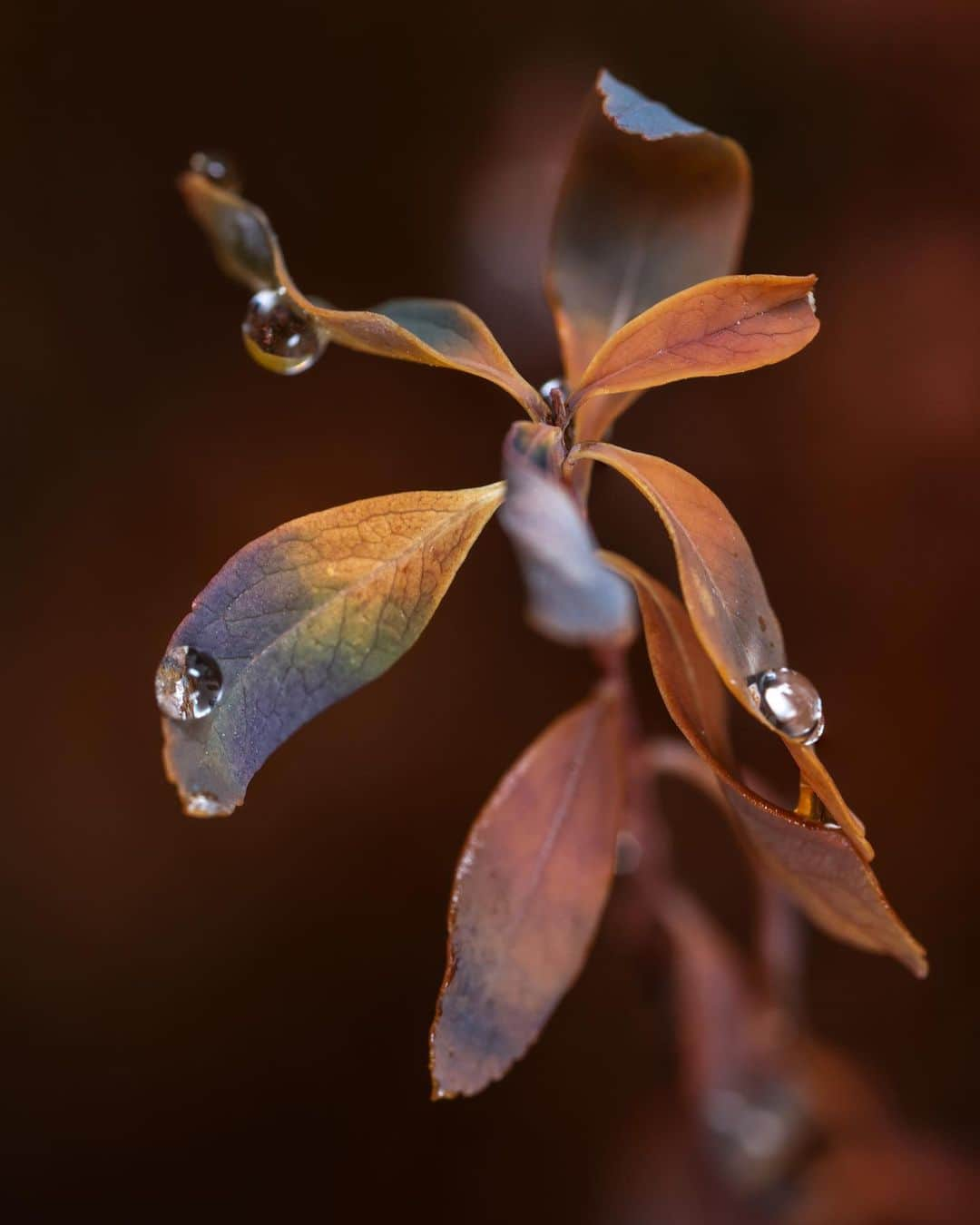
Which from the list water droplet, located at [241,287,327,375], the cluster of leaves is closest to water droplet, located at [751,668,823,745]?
the cluster of leaves

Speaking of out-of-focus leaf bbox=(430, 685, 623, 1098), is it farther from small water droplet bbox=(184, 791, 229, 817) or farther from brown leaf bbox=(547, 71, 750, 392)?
brown leaf bbox=(547, 71, 750, 392)

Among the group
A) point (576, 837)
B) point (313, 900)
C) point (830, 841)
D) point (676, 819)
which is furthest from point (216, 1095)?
point (830, 841)

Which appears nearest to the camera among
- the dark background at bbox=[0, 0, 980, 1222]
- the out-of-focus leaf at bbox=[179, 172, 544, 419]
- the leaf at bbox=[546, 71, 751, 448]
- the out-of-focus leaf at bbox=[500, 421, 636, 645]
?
the out-of-focus leaf at bbox=[500, 421, 636, 645]

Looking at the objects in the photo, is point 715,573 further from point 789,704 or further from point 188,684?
point 188,684

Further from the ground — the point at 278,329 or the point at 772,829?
the point at 278,329

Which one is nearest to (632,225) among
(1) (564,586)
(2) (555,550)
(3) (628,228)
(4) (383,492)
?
(3) (628,228)

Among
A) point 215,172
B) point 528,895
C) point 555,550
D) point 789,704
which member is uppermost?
point 215,172
